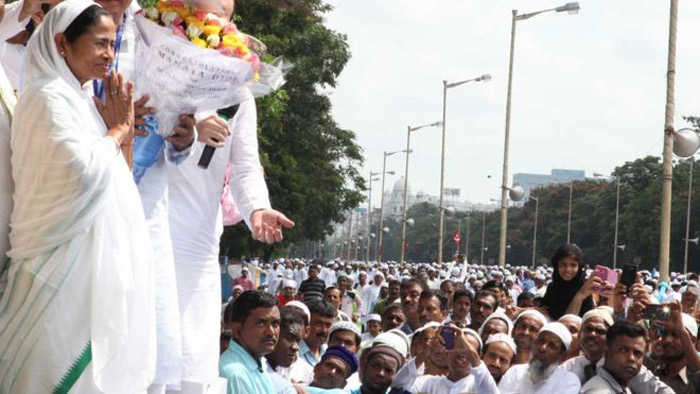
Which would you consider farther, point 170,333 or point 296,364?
point 296,364

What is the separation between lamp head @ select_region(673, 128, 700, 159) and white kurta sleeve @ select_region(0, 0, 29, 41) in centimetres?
1723

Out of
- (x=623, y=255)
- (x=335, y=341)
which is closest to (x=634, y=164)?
(x=623, y=255)

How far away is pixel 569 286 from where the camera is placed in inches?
465

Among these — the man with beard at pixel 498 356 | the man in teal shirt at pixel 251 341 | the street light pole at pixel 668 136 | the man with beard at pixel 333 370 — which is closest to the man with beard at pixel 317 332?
the man with beard at pixel 498 356

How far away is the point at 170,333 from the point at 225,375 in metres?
2.27

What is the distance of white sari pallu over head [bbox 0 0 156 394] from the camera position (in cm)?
448

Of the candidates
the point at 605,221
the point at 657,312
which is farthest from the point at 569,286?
the point at 605,221

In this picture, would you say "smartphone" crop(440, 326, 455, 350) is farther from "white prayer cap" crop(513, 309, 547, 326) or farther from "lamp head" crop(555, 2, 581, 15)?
"lamp head" crop(555, 2, 581, 15)

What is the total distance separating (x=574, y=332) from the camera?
1090 cm

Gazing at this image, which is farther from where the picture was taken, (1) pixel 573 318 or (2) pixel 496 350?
(1) pixel 573 318

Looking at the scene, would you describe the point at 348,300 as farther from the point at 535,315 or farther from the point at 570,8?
the point at 570,8

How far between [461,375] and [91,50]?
17.0ft

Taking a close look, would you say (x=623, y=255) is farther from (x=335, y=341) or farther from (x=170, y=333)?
(x=170, y=333)

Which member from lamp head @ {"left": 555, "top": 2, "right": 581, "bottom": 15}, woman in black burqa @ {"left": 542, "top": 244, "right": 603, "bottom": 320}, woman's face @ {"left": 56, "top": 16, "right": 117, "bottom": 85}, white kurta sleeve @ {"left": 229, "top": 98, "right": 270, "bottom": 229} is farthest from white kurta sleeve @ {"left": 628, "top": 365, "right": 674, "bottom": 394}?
lamp head @ {"left": 555, "top": 2, "right": 581, "bottom": 15}
